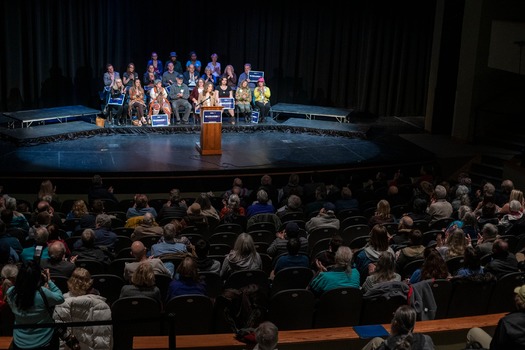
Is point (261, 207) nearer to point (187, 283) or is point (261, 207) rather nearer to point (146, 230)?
point (146, 230)

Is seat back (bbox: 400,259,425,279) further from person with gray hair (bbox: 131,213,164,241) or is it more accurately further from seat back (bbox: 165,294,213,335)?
person with gray hair (bbox: 131,213,164,241)

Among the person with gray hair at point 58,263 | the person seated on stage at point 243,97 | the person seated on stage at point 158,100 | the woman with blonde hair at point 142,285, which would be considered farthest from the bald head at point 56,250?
the person seated on stage at point 243,97

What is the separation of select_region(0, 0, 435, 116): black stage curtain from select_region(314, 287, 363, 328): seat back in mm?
12114

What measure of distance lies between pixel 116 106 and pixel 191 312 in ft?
33.0

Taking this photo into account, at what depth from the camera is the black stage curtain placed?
1669 centimetres

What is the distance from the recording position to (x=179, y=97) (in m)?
15.3

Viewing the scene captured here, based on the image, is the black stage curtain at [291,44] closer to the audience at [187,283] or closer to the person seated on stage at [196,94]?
the person seated on stage at [196,94]

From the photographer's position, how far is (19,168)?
446 inches

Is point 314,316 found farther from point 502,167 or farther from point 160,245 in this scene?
point 502,167

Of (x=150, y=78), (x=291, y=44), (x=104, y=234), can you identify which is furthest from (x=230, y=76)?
(x=104, y=234)

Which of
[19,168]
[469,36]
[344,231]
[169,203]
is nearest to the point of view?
[344,231]

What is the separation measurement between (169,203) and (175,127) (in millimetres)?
6063

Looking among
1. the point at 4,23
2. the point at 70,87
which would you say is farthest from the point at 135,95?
the point at 4,23

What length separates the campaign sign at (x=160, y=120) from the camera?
1479 cm
